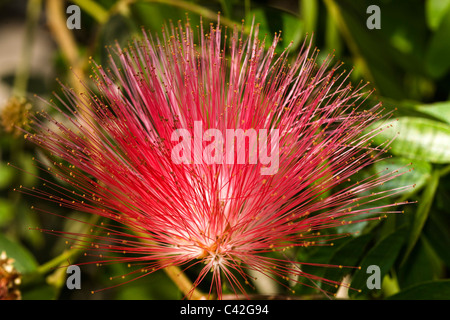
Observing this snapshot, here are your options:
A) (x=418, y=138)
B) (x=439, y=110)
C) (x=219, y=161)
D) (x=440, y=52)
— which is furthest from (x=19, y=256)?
(x=440, y=52)

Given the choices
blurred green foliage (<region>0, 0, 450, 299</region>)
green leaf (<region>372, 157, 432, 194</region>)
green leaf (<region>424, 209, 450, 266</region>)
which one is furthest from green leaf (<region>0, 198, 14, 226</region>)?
green leaf (<region>424, 209, 450, 266</region>)

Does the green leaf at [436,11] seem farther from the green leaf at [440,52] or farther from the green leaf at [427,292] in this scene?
the green leaf at [427,292]

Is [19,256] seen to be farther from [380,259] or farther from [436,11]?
[436,11]

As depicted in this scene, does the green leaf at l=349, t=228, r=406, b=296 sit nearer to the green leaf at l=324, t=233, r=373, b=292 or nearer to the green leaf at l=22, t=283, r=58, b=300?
the green leaf at l=324, t=233, r=373, b=292

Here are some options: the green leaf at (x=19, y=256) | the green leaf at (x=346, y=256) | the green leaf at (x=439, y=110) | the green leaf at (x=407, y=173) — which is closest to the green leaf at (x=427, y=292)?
the green leaf at (x=346, y=256)
